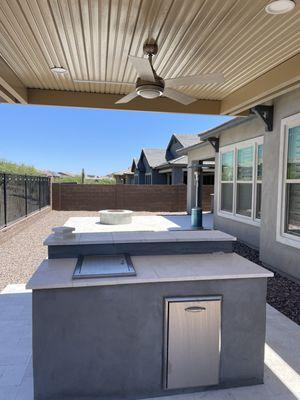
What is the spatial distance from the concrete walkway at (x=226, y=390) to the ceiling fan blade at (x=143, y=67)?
125 inches

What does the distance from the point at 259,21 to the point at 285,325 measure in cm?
333

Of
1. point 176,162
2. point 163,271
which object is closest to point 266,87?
point 163,271

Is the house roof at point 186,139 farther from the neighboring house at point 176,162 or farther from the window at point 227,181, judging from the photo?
the window at point 227,181

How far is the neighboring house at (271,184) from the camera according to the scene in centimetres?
530

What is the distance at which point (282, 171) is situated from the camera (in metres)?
5.53

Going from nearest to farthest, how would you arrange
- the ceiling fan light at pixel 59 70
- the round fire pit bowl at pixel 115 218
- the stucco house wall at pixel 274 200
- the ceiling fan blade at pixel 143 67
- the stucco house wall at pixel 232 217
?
the ceiling fan blade at pixel 143 67
the ceiling fan light at pixel 59 70
the stucco house wall at pixel 274 200
the stucco house wall at pixel 232 217
the round fire pit bowl at pixel 115 218

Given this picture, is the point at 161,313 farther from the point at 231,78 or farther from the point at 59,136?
the point at 59,136

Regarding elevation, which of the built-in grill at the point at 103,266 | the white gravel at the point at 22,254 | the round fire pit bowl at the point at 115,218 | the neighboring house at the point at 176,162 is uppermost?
the neighboring house at the point at 176,162

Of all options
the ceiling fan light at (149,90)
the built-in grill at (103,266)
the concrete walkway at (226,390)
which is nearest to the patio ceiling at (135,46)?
the ceiling fan light at (149,90)

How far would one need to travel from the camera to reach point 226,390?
2477 millimetres

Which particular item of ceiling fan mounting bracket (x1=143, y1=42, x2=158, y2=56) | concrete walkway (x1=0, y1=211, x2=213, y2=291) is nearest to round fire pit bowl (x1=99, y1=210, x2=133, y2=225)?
concrete walkway (x1=0, y1=211, x2=213, y2=291)

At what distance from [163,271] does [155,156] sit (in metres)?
22.5

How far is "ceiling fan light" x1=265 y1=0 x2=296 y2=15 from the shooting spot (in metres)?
2.81

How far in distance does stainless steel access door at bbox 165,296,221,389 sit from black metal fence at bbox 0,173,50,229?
6706 millimetres
